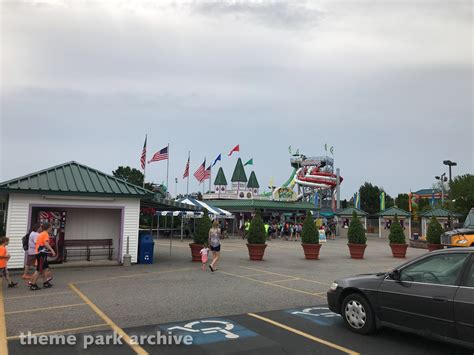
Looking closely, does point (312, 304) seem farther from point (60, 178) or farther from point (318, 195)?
point (318, 195)

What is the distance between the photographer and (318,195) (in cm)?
5578

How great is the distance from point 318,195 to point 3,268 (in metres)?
49.2

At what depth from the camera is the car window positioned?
5227 mm

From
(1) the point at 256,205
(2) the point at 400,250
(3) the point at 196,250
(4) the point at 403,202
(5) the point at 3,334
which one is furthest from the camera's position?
(4) the point at 403,202

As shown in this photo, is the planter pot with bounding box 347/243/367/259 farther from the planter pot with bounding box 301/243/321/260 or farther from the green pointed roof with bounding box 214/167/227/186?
the green pointed roof with bounding box 214/167/227/186

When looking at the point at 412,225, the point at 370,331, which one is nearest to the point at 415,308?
the point at 370,331

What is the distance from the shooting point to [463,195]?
41.4m

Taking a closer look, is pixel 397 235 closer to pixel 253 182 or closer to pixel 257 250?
pixel 257 250

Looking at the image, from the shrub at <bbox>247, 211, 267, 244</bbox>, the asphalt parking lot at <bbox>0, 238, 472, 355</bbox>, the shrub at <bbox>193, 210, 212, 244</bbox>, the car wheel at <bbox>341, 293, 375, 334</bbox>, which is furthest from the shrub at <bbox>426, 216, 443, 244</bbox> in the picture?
the car wheel at <bbox>341, 293, 375, 334</bbox>

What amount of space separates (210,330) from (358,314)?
239 centimetres

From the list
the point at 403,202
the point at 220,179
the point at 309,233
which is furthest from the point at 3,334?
the point at 403,202

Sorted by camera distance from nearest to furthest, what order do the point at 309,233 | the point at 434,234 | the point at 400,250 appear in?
the point at 309,233, the point at 400,250, the point at 434,234

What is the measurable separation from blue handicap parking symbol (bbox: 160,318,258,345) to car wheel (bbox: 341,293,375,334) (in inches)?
62.2

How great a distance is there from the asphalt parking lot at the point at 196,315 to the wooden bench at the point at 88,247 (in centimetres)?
279
